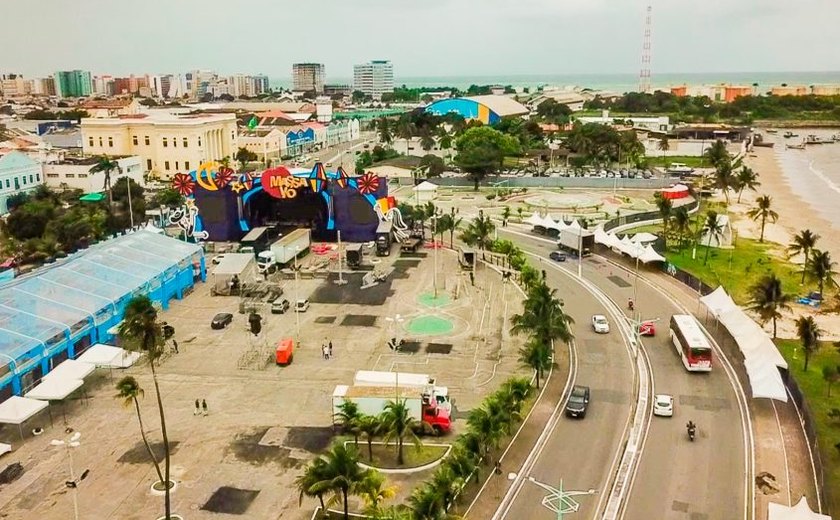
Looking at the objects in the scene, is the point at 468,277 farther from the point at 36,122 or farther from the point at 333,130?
the point at 36,122

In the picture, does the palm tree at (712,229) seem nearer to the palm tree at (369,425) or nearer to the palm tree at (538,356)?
the palm tree at (538,356)

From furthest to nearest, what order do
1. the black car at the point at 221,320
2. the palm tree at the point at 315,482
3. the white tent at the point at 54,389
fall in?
the black car at the point at 221,320
the white tent at the point at 54,389
the palm tree at the point at 315,482

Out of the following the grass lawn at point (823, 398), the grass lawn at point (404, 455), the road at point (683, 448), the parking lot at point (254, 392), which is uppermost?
the grass lawn at point (823, 398)

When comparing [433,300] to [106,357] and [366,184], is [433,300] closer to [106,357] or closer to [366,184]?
[366,184]

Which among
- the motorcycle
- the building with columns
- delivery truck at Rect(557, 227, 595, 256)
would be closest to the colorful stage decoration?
delivery truck at Rect(557, 227, 595, 256)

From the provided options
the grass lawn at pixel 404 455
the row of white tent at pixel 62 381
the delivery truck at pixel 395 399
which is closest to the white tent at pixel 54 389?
the row of white tent at pixel 62 381

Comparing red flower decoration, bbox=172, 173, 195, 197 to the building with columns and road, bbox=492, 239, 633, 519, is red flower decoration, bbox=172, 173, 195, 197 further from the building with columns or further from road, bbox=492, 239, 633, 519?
the building with columns
